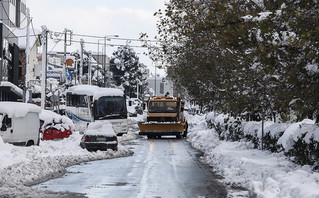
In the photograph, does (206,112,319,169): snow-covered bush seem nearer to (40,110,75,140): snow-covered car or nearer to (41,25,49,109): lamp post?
(40,110,75,140): snow-covered car

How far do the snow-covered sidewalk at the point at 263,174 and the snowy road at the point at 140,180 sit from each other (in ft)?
1.82

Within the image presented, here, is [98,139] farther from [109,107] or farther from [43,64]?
[43,64]

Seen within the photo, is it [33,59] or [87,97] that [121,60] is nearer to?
[33,59]

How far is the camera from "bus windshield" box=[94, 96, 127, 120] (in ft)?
131

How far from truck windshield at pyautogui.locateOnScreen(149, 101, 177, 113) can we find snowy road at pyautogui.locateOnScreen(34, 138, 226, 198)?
1831 cm

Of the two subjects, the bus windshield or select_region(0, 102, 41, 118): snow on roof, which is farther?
the bus windshield

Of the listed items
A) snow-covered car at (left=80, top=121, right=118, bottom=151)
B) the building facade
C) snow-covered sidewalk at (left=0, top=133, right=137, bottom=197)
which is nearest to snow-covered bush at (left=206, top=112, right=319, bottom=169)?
snow-covered sidewalk at (left=0, top=133, right=137, bottom=197)

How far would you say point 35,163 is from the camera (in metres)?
17.2

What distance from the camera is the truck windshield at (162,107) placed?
132 feet

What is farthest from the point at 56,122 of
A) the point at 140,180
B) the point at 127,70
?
the point at 127,70

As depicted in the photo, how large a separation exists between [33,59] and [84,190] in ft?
248

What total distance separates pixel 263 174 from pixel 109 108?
2650cm

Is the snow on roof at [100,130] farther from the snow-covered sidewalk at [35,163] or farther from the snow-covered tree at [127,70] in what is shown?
the snow-covered tree at [127,70]

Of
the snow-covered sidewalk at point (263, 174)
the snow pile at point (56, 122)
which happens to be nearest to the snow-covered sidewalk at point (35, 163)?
the snow-covered sidewalk at point (263, 174)
